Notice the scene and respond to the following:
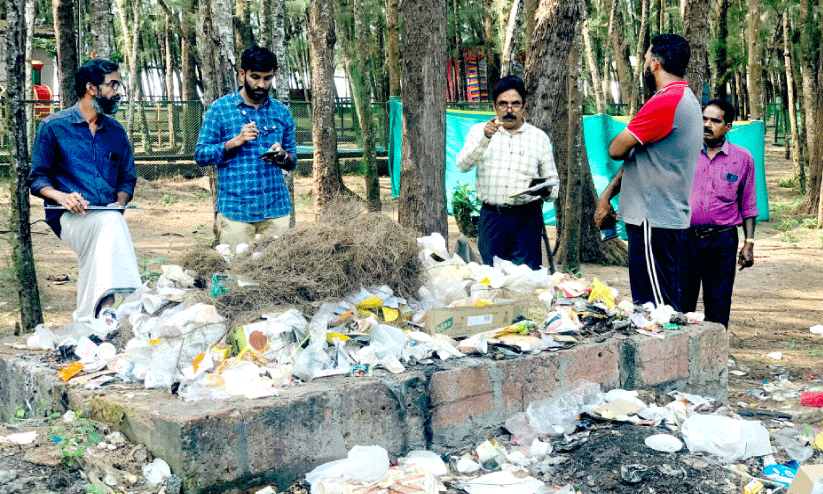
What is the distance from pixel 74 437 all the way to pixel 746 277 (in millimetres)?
7859

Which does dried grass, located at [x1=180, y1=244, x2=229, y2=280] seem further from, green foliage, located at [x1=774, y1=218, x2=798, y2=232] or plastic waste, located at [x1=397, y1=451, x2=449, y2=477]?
green foliage, located at [x1=774, y1=218, x2=798, y2=232]

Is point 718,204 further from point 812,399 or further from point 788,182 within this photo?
point 788,182

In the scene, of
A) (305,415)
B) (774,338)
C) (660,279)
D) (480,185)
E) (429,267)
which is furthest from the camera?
(774,338)

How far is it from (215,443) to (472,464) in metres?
1.19

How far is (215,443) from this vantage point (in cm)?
300

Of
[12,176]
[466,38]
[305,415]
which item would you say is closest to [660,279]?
[305,415]

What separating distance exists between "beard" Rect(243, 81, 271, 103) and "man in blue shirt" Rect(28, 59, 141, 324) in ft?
2.42

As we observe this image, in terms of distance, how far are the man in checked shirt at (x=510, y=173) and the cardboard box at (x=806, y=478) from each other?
257cm

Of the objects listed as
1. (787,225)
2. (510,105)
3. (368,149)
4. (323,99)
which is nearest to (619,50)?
(787,225)

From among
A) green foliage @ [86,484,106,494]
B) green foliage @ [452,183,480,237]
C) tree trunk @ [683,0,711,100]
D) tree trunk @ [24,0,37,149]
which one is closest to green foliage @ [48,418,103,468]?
green foliage @ [86,484,106,494]

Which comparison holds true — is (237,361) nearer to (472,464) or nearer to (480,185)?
(472,464)

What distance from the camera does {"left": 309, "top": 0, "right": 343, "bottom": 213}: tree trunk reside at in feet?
33.4

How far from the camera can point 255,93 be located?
473 cm

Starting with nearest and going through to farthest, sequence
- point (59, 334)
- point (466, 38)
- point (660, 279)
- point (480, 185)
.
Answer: point (59, 334) < point (660, 279) < point (480, 185) < point (466, 38)
